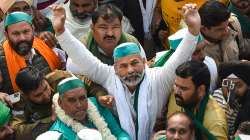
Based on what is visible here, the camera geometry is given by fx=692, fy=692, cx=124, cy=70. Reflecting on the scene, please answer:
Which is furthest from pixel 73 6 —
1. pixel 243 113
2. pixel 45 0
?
pixel 243 113

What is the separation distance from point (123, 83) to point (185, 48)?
599 mm

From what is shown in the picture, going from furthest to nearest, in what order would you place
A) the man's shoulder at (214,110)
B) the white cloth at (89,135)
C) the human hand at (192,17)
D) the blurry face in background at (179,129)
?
1. the human hand at (192,17)
2. the man's shoulder at (214,110)
3. the blurry face in background at (179,129)
4. the white cloth at (89,135)

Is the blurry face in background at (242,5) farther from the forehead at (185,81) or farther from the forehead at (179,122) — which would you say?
the forehead at (179,122)

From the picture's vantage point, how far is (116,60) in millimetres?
5660

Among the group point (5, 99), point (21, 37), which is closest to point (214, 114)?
point (5, 99)

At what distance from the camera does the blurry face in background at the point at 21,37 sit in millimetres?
6352

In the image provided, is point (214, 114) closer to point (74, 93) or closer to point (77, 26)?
point (74, 93)

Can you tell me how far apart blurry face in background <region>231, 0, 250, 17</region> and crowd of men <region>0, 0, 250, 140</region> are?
290 millimetres

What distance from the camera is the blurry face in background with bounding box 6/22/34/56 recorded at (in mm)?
6352

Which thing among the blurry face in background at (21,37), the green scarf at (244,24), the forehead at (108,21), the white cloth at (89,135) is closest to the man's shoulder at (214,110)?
the white cloth at (89,135)

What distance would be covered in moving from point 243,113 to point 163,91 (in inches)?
27.2

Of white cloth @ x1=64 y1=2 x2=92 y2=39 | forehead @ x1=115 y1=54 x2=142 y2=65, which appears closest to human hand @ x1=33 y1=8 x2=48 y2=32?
white cloth @ x1=64 y1=2 x2=92 y2=39

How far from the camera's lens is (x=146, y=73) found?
18.8 ft

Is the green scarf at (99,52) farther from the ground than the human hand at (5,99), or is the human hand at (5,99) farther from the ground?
the green scarf at (99,52)
